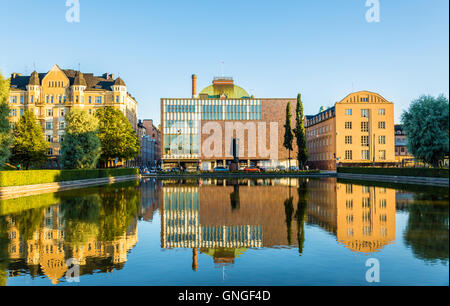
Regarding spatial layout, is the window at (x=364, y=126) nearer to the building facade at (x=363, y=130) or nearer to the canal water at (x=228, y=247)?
the building facade at (x=363, y=130)

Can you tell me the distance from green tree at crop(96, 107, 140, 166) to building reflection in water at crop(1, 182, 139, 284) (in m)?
46.2

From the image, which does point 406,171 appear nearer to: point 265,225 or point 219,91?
point 265,225

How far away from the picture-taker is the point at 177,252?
34.4 ft

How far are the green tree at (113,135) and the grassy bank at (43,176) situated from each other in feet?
39.8

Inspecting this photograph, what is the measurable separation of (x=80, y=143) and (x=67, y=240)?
147ft

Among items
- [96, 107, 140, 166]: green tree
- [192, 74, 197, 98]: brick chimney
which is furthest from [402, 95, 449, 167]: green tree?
[192, 74, 197, 98]: brick chimney

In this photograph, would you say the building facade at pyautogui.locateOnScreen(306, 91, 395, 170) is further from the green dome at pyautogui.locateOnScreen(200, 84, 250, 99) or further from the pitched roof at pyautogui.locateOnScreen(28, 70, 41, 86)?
the pitched roof at pyautogui.locateOnScreen(28, 70, 41, 86)

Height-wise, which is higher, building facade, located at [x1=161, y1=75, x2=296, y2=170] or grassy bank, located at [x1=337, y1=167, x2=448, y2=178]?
building facade, located at [x1=161, y1=75, x2=296, y2=170]

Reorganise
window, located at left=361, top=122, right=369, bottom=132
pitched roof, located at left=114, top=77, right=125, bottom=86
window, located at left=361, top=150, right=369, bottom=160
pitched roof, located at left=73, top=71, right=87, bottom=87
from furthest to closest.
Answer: pitched roof, located at left=114, top=77, right=125, bottom=86 → window, located at left=361, top=122, right=369, bottom=132 → window, located at left=361, top=150, right=369, bottom=160 → pitched roof, located at left=73, top=71, right=87, bottom=87

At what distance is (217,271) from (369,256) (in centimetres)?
453

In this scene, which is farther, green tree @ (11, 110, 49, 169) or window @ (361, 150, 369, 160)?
window @ (361, 150, 369, 160)

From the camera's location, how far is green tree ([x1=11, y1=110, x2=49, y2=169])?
201 ft

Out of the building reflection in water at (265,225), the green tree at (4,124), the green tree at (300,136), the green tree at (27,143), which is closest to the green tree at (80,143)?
the green tree at (27,143)
